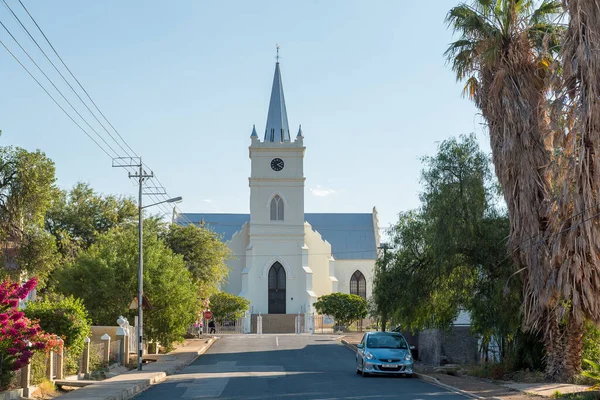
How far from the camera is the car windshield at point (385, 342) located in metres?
26.3

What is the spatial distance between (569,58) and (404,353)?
11.8 metres

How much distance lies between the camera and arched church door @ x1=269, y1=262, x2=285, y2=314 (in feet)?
229

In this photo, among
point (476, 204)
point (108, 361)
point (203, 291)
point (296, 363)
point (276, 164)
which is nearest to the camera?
point (476, 204)

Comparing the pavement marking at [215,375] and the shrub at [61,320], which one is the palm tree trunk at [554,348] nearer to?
the pavement marking at [215,375]

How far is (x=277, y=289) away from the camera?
230 feet

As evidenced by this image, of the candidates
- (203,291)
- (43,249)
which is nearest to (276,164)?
(203,291)

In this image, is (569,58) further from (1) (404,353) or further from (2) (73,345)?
(2) (73,345)

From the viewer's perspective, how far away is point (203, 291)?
167ft

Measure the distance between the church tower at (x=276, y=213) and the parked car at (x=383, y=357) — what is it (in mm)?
43148

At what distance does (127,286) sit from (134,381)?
1260 centimetres

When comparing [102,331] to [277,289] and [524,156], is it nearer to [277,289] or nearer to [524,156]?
[524,156]

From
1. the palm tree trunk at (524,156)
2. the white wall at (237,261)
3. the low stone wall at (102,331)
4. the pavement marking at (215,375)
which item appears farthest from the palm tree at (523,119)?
the white wall at (237,261)

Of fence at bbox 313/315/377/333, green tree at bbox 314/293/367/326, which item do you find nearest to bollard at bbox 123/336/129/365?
green tree at bbox 314/293/367/326

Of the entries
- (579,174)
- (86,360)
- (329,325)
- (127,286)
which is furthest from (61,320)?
(329,325)
